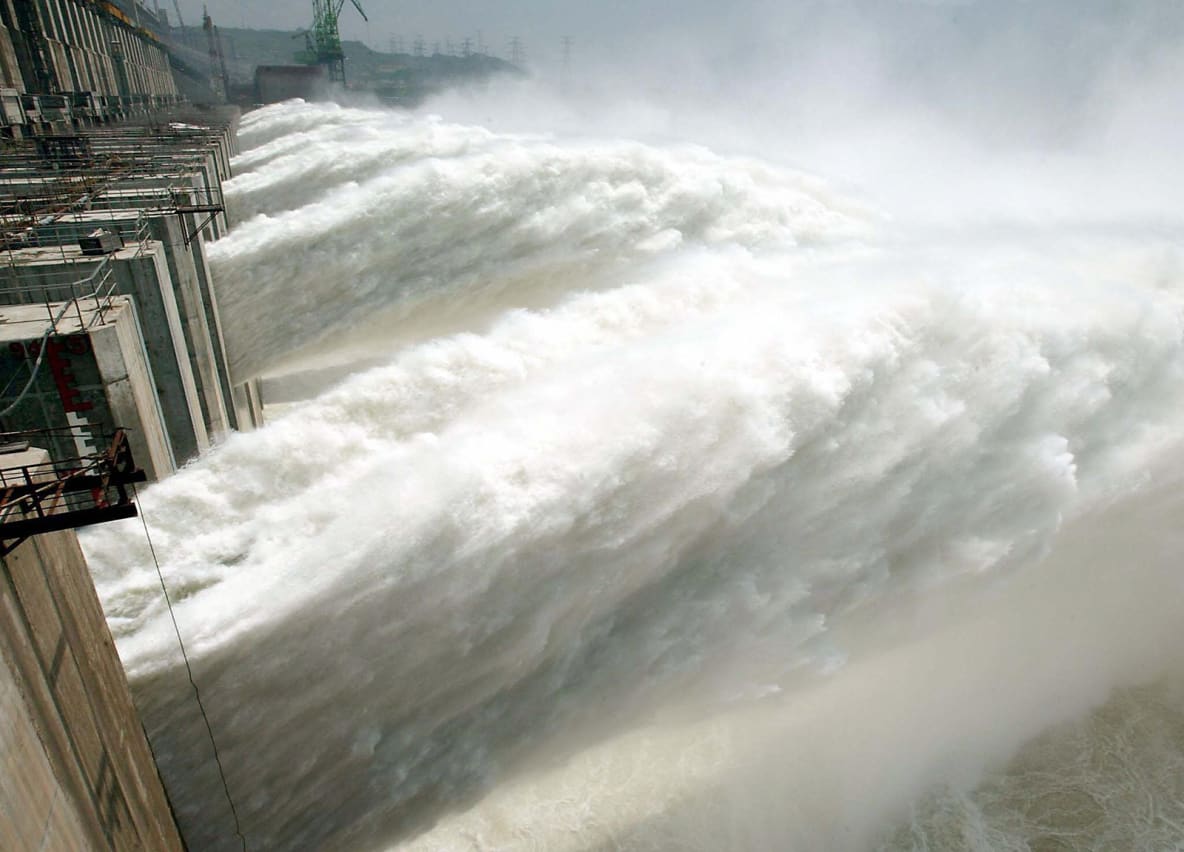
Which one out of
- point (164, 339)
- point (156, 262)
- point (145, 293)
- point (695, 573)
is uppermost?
point (156, 262)

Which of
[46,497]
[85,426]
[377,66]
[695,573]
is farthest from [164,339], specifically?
[377,66]

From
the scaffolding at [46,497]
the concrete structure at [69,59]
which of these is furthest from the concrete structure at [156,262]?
the concrete structure at [69,59]

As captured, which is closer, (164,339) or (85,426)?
(85,426)

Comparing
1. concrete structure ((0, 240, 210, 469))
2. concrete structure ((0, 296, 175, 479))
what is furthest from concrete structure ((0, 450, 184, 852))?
concrete structure ((0, 240, 210, 469))

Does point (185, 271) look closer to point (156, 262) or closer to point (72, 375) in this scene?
point (156, 262)

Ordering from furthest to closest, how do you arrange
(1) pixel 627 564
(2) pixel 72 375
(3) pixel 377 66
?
1. (3) pixel 377 66
2. (1) pixel 627 564
3. (2) pixel 72 375

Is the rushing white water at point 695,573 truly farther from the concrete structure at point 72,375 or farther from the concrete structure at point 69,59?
the concrete structure at point 69,59
